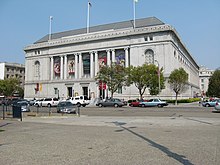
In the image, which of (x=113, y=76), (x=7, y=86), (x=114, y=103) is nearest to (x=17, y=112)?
(x=114, y=103)

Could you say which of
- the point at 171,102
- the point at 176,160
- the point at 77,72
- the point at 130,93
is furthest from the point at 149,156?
the point at 77,72

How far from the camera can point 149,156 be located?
23.7ft

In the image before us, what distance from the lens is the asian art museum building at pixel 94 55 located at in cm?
6838

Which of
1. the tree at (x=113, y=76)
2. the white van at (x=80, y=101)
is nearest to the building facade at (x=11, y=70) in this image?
the tree at (x=113, y=76)

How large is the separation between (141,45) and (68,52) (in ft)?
93.4

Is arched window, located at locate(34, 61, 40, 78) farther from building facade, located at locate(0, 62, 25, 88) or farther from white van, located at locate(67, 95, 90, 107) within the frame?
white van, located at locate(67, 95, 90, 107)

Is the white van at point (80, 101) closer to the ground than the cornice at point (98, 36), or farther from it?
closer to the ground

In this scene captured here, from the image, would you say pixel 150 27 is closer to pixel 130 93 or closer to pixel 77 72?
pixel 130 93

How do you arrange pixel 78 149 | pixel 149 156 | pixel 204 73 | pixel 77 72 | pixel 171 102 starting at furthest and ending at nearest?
pixel 204 73 → pixel 77 72 → pixel 171 102 → pixel 78 149 → pixel 149 156

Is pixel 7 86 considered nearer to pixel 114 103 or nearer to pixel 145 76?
pixel 114 103

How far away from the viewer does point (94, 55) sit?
8219cm

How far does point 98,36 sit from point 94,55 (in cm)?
676

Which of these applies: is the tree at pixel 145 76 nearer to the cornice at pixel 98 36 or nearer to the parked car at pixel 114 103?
the parked car at pixel 114 103

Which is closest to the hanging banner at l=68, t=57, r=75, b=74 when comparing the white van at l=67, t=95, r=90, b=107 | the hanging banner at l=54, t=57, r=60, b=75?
the hanging banner at l=54, t=57, r=60, b=75
